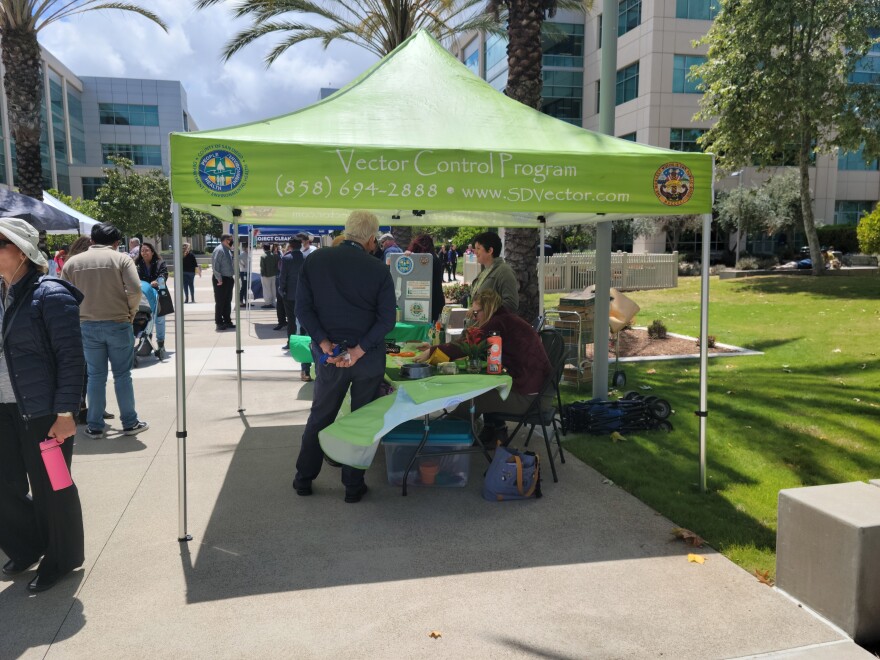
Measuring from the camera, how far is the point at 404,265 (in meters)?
8.55

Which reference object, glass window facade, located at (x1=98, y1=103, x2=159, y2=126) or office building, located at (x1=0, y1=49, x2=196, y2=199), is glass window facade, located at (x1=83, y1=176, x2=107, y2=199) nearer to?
office building, located at (x1=0, y1=49, x2=196, y2=199)

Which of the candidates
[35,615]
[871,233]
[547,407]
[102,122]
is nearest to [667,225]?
[871,233]

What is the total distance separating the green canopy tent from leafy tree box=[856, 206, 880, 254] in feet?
79.0

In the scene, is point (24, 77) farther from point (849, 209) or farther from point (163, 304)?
point (849, 209)

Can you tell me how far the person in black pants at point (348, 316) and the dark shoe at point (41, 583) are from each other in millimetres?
1759

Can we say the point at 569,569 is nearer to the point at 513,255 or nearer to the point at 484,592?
the point at 484,592

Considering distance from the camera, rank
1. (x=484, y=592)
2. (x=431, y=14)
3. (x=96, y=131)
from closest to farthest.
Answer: (x=484, y=592), (x=431, y=14), (x=96, y=131)

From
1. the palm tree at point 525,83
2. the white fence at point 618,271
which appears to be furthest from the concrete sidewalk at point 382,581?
the white fence at point 618,271

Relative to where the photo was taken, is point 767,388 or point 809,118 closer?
point 767,388

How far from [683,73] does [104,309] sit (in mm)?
35205

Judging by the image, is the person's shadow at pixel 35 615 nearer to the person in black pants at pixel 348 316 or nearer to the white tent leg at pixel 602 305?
the person in black pants at pixel 348 316

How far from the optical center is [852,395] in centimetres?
756

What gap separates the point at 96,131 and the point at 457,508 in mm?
77143

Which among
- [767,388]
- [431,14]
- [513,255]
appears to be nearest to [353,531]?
[767,388]
